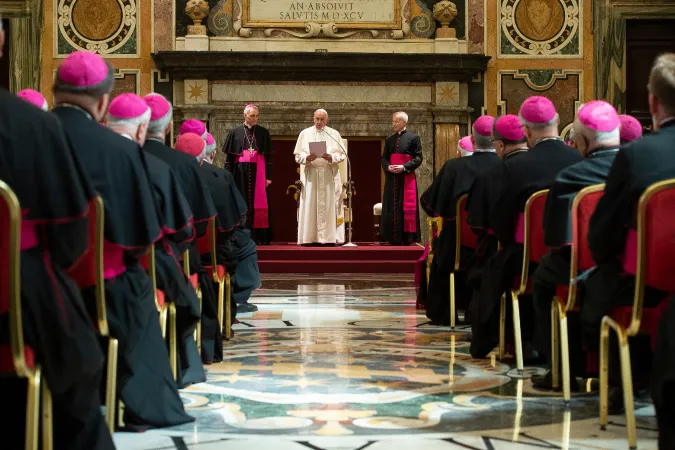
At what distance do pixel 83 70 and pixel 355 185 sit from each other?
12678 mm

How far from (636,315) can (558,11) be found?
39.1 feet

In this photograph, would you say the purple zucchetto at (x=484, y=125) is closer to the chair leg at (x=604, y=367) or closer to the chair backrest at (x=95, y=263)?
the chair leg at (x=604, y=367)

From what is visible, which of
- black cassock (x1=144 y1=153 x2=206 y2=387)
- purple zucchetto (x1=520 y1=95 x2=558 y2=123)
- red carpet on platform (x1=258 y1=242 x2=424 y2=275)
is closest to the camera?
black cassock (x1=144 y1=153 x2=206 y2=387)

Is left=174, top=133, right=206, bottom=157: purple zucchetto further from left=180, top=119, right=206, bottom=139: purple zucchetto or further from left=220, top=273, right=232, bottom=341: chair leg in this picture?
left=220, top=273, right=232, bottom=341: chair leg

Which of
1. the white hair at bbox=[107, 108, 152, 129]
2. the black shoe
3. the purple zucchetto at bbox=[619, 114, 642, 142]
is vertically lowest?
the black shoe

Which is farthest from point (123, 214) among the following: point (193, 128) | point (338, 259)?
point (338, 259)

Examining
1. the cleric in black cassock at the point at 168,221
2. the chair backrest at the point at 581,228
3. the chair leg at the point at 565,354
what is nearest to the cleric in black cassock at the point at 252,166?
the cleric in black cassock at the point at 168,221

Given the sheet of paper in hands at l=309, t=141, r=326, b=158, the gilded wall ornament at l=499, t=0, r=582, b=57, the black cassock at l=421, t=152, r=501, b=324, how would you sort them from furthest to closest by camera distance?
the gilded wall ornament at l=499, t=0, r=582, b=57 → the sheet of paper in hands at l=309, t=141, r=326, b=158 → the black cassock at l=421, t=152, r=501, b=324

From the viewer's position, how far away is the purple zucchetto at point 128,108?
4062mm

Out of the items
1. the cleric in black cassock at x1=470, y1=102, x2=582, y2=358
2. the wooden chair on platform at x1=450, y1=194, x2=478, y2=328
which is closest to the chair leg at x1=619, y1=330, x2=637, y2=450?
the cleric in black cassock at x1=470, y1=102, x2=582, y2=358

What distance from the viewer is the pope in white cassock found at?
1283 cm

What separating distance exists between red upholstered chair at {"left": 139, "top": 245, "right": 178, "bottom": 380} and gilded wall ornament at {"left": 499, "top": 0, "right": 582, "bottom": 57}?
10.8 m

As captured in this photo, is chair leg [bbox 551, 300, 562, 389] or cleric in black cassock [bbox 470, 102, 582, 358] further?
cleric in black cassock [bbox 470, 102, 582, 358]

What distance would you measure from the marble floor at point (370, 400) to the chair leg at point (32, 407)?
0.99 metres
